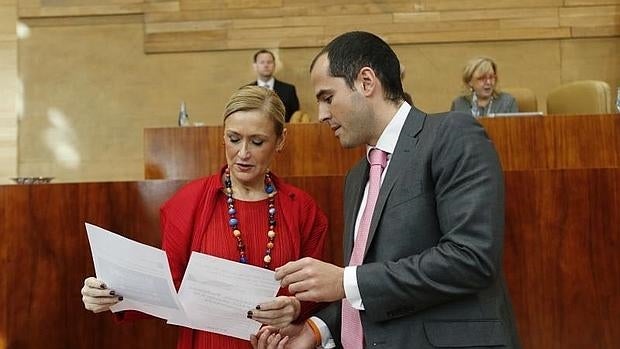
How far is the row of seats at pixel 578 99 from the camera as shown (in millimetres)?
5008

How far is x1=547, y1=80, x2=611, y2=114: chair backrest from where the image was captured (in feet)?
16.4

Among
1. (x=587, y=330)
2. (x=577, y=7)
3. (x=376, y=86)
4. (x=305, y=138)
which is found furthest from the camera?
(x=577, y=7)

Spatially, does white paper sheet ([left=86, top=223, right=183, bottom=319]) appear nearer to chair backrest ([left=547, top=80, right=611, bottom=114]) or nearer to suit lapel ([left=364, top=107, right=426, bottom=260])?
suit lapel ([left=364, top=107, right=426, bottom=260])

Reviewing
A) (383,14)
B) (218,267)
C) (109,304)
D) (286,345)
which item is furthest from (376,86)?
(383,14)

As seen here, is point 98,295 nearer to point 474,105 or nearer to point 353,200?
point 353,200

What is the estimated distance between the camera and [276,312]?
168 centimetres

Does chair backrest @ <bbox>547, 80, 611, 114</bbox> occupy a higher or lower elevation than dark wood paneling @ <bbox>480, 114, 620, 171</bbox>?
higher

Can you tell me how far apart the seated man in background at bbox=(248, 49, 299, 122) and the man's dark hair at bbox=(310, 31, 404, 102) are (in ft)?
14.5

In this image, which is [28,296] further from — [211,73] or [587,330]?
[211,73]

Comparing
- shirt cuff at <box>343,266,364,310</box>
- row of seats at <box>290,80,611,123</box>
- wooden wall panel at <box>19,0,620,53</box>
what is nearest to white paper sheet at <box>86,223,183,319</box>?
shirt cuff at <box>343,266,364,310</box>

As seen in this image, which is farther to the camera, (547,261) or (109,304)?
(547,261)

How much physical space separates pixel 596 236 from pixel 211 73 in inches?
193

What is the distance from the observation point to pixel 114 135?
6.93m

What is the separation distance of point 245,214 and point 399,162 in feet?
1.80
